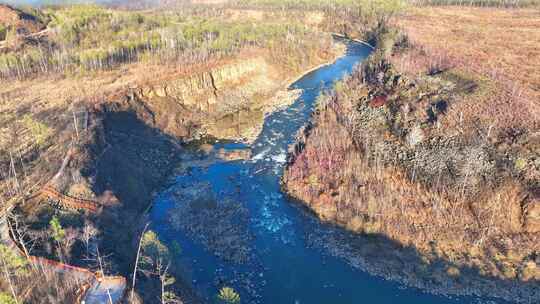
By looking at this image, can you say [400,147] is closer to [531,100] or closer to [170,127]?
[531,100]

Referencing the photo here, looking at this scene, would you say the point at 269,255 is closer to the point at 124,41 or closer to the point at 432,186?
the point at 432,186

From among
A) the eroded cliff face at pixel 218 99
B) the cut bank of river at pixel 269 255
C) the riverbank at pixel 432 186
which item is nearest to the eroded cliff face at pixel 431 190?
the riverbank at pixel 432 186

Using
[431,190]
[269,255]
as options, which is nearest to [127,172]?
[269,255]

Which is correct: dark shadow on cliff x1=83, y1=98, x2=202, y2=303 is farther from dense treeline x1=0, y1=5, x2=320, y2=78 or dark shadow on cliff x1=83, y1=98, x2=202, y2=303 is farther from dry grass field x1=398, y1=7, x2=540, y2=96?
dry grass field x1=398, y1=7, x2=540, y2=96

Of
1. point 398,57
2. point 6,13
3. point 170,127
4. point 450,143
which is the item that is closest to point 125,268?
point 170,127

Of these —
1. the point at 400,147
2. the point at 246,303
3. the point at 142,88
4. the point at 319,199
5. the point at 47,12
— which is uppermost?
the point at 47,12

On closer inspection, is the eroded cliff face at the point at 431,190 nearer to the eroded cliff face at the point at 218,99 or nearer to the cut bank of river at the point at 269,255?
the cut bank of river at the point at 269,255

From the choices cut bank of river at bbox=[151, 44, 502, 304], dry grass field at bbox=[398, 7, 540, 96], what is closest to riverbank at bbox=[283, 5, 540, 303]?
cut bank of river at bbox=[151, 44, 502, 304]
